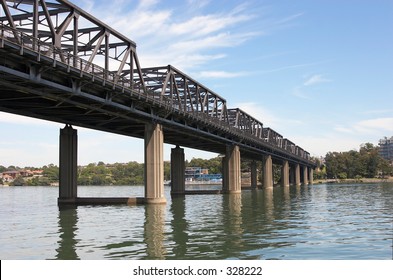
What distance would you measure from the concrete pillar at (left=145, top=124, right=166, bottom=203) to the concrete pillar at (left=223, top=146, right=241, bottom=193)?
44.4 m

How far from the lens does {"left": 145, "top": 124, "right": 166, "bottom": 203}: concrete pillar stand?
63031 mm

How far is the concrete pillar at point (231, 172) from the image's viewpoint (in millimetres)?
107062

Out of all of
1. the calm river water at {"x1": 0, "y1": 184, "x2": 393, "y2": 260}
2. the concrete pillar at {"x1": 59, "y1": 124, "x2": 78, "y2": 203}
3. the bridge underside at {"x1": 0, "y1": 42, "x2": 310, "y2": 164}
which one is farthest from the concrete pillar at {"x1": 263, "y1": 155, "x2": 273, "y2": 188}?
the calm river water at {"x1": 0, "y1": 184, "x2": 393, "y2": 260}

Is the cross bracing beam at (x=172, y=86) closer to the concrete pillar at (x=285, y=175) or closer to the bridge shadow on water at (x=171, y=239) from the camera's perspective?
the bridge shadow on water at (x=171, y=239)

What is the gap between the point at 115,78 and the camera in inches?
2079

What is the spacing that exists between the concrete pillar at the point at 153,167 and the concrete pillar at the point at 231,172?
146 ft

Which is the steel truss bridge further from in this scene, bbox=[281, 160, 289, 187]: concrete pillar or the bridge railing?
bbox=[281, 160, 289, 187]: concrete pillar

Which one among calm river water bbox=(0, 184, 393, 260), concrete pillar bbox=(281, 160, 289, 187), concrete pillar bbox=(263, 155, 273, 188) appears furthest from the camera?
concrete pillar bbox=(281, 160, 289, 187)

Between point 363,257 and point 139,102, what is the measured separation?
44.0 metres

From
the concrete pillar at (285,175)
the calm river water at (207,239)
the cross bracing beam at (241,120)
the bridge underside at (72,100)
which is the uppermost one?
the cross bracing beam at (241,120)

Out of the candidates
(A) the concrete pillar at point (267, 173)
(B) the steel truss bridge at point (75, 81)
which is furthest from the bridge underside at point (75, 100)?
(A) the concrete pillar at point (267, 173)

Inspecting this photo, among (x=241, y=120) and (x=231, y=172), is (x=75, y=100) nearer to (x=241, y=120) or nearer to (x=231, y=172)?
(x=231, y=172)
